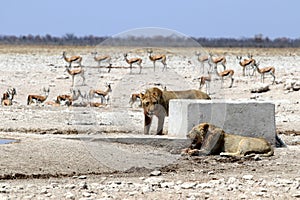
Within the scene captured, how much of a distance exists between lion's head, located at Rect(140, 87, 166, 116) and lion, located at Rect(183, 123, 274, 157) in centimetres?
147

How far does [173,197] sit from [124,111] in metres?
8.47

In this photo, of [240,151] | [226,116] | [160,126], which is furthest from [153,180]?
[160,126]

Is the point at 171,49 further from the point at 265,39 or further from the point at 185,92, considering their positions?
the point at 265,39

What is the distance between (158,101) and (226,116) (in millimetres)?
1240

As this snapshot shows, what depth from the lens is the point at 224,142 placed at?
43.0ft

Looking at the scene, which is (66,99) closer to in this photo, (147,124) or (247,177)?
(147,124)

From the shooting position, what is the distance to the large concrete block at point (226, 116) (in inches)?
555

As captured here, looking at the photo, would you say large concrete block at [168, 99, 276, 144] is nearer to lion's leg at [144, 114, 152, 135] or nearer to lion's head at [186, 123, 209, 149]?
lion's leg at [144, 114, 152, 135]

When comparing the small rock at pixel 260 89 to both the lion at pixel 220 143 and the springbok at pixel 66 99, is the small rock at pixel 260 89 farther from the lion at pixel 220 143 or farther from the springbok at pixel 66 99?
the lion at pixel 220 143

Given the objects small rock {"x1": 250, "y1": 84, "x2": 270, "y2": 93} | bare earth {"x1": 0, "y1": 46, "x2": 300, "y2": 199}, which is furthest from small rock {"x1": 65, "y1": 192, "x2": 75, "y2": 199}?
small rock {"x1": 250, "y1": 84, "x2": 270, "y2": 93}

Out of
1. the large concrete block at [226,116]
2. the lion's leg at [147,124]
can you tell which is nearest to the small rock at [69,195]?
the large concrete block at [226,116]

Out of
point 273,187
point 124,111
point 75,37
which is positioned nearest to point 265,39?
point 75,37

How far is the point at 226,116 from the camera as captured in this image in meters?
14.3

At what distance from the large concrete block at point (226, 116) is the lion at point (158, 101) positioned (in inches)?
10.1
